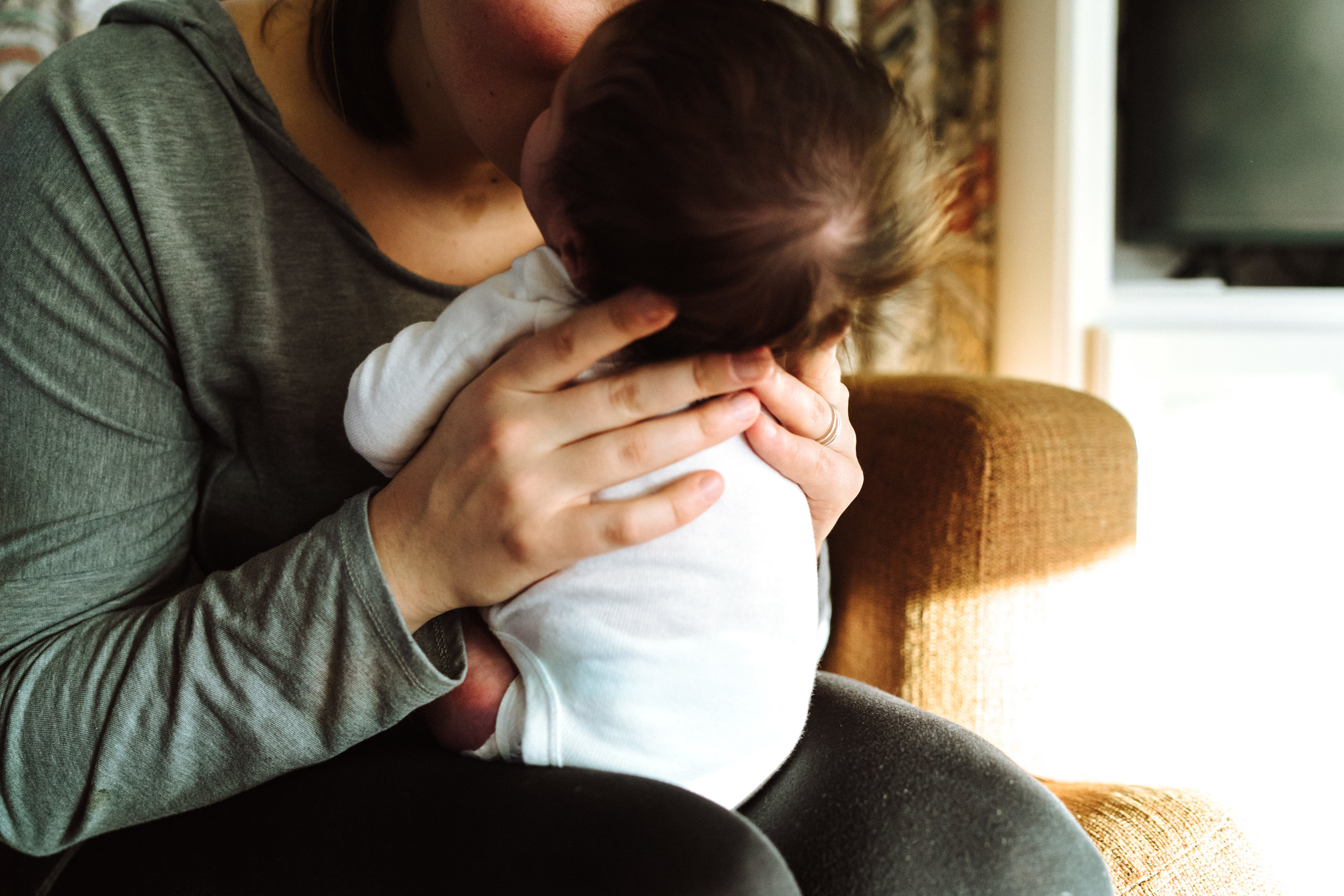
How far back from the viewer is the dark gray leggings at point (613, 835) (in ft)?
1.41

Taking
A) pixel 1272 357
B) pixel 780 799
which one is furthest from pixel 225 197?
pixel 1272 357

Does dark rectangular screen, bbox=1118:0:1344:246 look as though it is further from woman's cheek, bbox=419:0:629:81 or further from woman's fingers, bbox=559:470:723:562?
woman's fingers, bbox=559:470:723:562

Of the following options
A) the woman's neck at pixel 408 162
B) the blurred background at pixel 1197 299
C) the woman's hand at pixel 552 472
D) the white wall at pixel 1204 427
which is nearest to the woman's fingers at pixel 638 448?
the woman's hand at pixel 552 472

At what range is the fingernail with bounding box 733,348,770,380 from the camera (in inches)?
21.3

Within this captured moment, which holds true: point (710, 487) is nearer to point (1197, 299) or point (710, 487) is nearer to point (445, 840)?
point (445, 840)

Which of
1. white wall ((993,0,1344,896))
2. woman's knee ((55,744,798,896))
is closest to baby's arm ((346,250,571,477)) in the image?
woman's knee ((55,744,798,896))

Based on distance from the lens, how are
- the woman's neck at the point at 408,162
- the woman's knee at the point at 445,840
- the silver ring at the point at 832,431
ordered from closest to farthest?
the woman's knee at the point at 445,840 < the silver ring at the point at 832,431 < the woman's neck at the point at 408,162

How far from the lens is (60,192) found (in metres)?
0.60

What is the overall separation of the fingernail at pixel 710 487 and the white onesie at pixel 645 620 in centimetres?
2

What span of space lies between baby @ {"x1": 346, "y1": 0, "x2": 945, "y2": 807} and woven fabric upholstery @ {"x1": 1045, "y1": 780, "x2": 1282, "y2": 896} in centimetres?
26

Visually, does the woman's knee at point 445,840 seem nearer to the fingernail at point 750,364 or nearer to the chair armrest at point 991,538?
the fingernail at point 750,364

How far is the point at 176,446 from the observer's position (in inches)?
26.1

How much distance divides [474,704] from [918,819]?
0.91 ft

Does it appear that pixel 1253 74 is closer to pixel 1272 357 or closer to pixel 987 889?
pixel 1272 357
